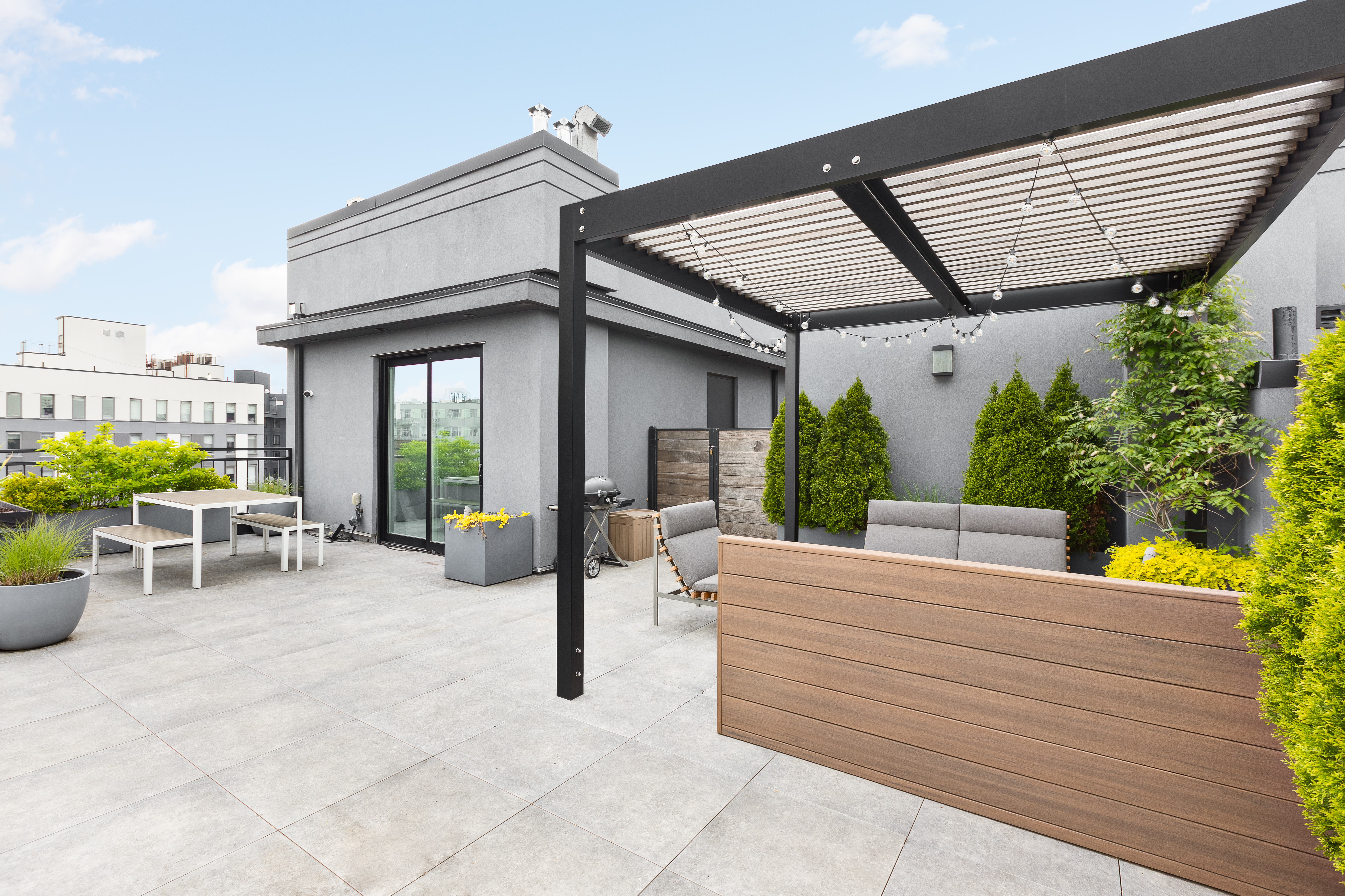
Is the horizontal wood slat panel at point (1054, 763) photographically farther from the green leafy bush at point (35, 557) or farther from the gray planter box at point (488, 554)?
the green leafy bush at point (35, 557)

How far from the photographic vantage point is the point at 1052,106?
73.1 inches

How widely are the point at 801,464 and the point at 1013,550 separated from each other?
2.50 meters

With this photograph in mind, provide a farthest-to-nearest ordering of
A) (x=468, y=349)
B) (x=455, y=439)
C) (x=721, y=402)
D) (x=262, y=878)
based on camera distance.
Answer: (x=721, y=402)
(x=455, y=439)
(x=468, y=349)
(x=262, y=878)

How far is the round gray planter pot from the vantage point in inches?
144

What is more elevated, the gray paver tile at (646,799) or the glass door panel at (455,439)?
the glass door panel at (455,439)

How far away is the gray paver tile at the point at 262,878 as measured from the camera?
1725 mm

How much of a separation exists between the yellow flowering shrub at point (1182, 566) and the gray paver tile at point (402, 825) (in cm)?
275

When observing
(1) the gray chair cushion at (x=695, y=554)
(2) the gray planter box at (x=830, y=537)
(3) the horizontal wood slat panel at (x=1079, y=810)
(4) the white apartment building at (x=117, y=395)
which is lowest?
(3) the horizontal wood slat panel at (x=1079, y=810)

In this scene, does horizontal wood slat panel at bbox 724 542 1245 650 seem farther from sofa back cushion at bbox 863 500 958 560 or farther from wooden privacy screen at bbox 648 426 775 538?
wooden privacy screen at bbox 648 426 775 538

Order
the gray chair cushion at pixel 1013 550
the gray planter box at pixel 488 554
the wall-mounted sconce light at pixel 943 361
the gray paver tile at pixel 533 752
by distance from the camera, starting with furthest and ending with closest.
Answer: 1. the wall-mounted sconce light at pixel 943 361
2. the gray planter box at pixel 488 554
3. the gray chair cushion at pixel 1013 550
4. the gray paver tile at pixel 533 752

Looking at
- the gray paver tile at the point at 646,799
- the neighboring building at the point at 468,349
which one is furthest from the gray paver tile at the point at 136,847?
the neighboring building at the point at 468,349

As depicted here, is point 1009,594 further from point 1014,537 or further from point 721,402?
point 721,402

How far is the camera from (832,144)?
7.54ft

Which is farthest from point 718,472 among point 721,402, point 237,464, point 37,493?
point 237,464
